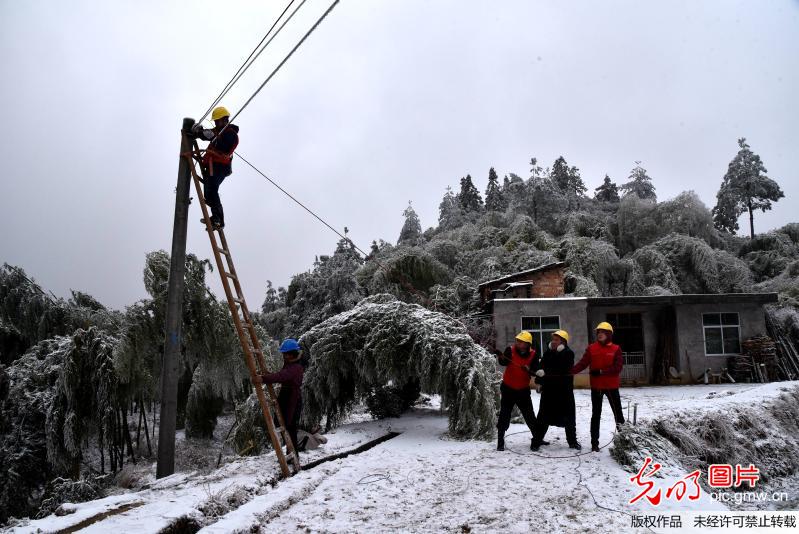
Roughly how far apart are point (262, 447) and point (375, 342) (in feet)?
8.45

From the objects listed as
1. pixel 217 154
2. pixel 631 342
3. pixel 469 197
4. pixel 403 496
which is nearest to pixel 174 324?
pixel 217 154

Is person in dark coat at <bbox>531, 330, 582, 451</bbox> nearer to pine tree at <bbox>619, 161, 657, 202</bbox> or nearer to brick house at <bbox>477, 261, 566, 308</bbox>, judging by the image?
brick house at <bbox>477, 261, 566, 308</bbox>

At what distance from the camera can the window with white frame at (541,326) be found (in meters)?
17.6

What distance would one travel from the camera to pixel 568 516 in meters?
4.50

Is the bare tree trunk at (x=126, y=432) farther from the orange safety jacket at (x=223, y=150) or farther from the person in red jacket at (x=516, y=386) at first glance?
the person in red jacket at (x=516, y=386)

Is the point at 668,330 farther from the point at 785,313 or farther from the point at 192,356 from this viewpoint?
the point at 192,356

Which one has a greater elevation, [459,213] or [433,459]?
[459,213]

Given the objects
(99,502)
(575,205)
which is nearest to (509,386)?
(99,502)

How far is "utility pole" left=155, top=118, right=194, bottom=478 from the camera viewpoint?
601 cm

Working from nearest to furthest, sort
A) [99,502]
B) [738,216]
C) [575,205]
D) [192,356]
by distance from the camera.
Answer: [99,502]
[192,356]
[738,216]
[575,205]

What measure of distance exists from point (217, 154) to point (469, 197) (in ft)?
198

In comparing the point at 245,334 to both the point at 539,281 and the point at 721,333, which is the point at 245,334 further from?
the point at 721,333

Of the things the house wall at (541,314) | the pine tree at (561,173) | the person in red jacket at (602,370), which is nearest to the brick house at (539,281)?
the house wall at (541,314)

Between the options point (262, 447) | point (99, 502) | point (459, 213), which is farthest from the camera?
point (459, 213)
